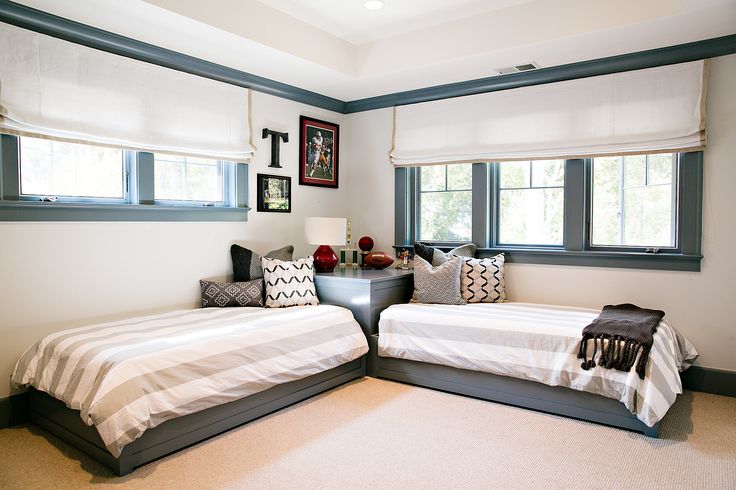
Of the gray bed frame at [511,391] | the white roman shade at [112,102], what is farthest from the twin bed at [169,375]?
the white roman shade at [112,102]

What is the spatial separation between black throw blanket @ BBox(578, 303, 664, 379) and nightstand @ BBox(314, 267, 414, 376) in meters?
1.54

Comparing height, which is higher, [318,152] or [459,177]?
[318,152]

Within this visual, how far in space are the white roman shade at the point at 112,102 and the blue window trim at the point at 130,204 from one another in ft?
0.43

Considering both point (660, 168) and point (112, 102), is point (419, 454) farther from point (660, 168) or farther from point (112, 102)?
point (112, 102)

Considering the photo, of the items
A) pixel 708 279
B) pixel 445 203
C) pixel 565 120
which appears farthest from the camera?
pixel 445 203

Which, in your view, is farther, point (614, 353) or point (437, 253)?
point (437, 253)

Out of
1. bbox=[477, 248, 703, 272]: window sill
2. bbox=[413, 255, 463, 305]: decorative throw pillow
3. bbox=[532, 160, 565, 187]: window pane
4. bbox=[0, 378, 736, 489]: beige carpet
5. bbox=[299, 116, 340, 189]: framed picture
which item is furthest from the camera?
bbox=[299, 116, 340, 189]: framed picture

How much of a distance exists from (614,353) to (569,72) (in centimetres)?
221

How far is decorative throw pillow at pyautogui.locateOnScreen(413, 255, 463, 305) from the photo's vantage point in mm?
4141

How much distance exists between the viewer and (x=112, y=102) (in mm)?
3416

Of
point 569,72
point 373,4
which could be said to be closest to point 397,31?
point 373,4

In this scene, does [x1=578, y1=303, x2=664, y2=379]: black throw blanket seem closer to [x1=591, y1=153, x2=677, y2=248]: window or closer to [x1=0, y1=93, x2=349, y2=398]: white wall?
[x1=591, y1=153, x2=677, y2=248]: window

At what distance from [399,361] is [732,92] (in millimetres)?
2943

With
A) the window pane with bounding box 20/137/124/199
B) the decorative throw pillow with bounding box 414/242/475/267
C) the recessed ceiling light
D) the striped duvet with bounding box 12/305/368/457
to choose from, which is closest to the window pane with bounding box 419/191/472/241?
the decorative throw pillow with bounding box 414/242/475/267
